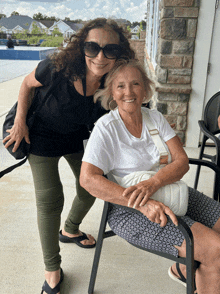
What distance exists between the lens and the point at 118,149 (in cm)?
133

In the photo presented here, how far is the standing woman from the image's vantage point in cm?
129

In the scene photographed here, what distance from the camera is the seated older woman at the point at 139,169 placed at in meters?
1.16

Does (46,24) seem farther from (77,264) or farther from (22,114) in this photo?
(77,264)

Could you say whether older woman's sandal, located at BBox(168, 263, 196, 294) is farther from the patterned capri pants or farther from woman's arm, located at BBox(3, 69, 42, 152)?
woman's arm, located at BBox(3, 69, 42, 152)

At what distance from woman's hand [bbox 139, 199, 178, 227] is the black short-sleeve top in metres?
0.57

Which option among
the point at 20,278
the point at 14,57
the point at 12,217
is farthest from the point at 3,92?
the point at 20,278

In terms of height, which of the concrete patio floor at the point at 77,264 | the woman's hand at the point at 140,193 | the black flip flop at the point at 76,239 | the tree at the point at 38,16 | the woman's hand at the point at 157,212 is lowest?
the concrete patio floor at the point at 77,264

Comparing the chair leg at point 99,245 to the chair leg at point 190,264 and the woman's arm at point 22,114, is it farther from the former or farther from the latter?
the woman's arm at point 22,114

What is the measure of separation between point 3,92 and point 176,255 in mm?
5391

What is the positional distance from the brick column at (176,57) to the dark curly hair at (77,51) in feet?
7.21

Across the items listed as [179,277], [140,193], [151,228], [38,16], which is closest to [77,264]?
[179,277]

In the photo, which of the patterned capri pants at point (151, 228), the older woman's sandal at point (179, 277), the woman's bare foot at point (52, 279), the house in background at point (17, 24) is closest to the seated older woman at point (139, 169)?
the patterned capri pants at point (151, 228)

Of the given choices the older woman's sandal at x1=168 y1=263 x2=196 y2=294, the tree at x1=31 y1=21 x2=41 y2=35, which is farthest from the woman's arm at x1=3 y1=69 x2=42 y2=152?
the tree at x1=31 y1=21 x2=41 y2=35

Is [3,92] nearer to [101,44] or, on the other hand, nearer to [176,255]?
[101,44]
